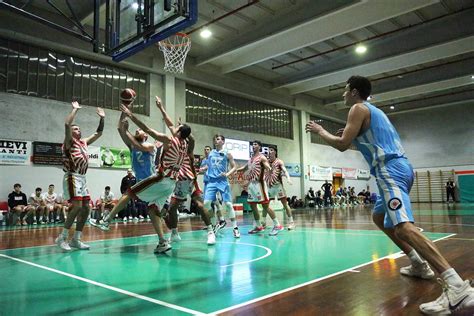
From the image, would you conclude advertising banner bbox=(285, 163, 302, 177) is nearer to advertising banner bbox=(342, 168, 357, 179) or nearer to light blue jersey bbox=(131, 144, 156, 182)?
advertising banner bbox=(342, 168, 357, 179)

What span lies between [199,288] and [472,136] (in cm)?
3112

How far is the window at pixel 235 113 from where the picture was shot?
20234mm

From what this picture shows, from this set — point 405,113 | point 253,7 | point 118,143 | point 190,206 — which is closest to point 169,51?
point 253,7

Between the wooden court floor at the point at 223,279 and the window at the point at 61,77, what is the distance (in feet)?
31.1

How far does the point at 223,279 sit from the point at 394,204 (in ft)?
6.20

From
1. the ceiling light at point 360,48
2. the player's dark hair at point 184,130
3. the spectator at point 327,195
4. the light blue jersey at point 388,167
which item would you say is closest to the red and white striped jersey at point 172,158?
the player's dark hair at point 184,130

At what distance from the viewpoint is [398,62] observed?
1919 centimetres

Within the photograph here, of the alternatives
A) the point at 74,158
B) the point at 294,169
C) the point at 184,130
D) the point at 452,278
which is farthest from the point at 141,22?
the point at 294,169

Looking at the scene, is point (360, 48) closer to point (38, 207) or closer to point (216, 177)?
point (216, 177)

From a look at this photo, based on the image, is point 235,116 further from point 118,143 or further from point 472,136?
point 472,136

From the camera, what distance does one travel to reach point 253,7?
15297mm

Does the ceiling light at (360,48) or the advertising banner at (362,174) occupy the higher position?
the ceiling light at (360,48)

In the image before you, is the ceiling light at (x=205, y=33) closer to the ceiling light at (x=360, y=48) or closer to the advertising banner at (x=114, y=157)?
the advertising banner at (x=114, y=157)

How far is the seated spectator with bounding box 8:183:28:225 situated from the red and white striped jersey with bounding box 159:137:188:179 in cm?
914
